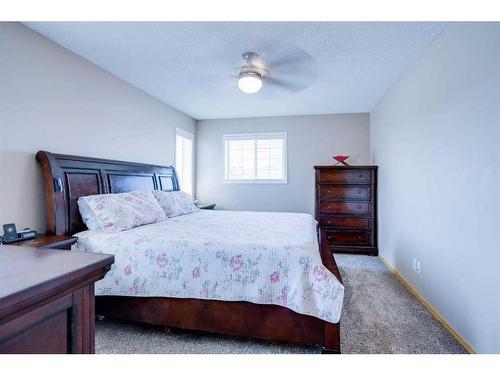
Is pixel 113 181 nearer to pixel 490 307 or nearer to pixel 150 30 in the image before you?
pixel 150 30

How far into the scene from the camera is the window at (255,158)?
16.3 feet

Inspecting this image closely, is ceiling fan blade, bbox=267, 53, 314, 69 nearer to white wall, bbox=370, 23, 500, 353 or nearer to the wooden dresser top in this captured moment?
white wall, bbox=370, 23, 500, 353

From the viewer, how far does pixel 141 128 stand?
3520 millimetres

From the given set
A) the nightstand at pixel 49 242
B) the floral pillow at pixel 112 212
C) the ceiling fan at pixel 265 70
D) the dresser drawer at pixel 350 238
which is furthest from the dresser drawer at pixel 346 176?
the nightstand at pixel 49 242

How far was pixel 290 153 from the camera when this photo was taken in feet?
16.1

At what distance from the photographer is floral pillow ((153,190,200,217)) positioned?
3.11 meters

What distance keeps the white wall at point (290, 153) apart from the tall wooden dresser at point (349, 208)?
67cm

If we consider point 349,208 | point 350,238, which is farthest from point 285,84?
point 350,238

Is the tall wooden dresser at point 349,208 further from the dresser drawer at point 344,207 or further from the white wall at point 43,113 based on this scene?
the white wall at point 43,113

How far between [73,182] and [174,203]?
3.86ft

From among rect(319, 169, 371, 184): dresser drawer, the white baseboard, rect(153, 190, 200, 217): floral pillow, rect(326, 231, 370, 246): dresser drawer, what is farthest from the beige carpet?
rect(319, 169, 371, 184): dresser drawer

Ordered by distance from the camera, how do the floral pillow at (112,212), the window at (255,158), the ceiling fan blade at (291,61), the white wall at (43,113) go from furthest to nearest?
the window at (255,158)
the ceiling fan blade at (291,61)
the floral pillow at (112,212)
the white wall at (43,113)

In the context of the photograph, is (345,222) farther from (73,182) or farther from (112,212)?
(73,182)
